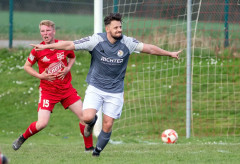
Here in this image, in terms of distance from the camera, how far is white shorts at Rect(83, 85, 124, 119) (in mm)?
7223

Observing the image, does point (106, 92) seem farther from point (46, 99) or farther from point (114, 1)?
point (114, 1)

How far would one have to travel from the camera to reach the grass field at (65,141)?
712cm

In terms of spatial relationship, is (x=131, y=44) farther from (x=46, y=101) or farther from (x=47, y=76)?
(x=46, y=101)

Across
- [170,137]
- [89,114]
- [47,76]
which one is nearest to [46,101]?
[47,76]

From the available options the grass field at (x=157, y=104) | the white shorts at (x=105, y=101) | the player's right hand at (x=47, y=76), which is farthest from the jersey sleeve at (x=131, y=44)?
the grass field at (x=157, y=104)

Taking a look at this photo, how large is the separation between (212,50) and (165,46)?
1.15m

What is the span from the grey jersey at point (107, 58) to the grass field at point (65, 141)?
3.34ft

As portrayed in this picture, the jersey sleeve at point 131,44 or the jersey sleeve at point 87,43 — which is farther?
the jersey sleeve at point 131,44

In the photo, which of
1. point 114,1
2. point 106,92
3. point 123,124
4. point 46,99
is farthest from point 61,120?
point 106,92

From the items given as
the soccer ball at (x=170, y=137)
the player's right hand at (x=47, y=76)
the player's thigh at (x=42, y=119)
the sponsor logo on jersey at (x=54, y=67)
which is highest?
the sponsor logo on jersey at (x=54, y=67)

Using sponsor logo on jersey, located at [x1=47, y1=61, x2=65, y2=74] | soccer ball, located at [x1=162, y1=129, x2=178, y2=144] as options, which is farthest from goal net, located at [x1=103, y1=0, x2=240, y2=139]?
sponsor logo on jersey, located at [x1=47, y1=61, x2=65, y2=74]

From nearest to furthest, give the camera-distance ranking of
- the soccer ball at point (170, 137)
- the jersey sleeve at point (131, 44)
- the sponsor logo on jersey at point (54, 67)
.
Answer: the jersey sleeve at point (131, 44) → the sponsor logo on jersey at point (54, 67) → the soccer ball at point (170, 137)

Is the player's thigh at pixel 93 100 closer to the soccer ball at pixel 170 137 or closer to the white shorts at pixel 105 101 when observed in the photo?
the white shorts at pixel 105 101

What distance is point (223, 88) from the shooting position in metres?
14.2
